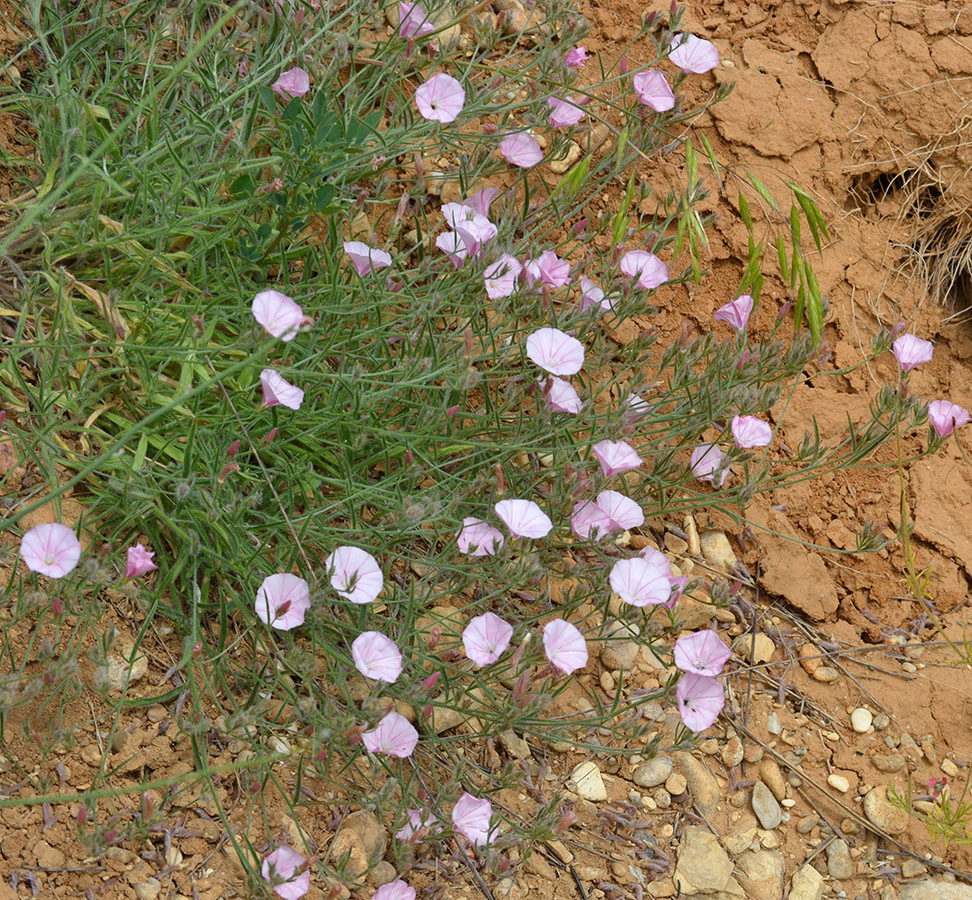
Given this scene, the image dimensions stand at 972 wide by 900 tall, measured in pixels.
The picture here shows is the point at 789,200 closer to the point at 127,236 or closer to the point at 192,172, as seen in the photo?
the point at 192,172

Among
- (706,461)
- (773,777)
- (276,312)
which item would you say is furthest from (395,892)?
(706,461)

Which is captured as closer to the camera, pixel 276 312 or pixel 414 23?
pixel 276 312

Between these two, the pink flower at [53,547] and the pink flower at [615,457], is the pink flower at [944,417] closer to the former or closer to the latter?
the pink flower at [615,457]

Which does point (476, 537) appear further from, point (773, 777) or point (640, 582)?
point (773, 777)

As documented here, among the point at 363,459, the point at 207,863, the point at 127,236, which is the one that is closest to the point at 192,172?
the point at 127,236

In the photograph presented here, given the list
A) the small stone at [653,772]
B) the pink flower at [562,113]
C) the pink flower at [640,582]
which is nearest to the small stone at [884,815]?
the small stone at [653,772]
